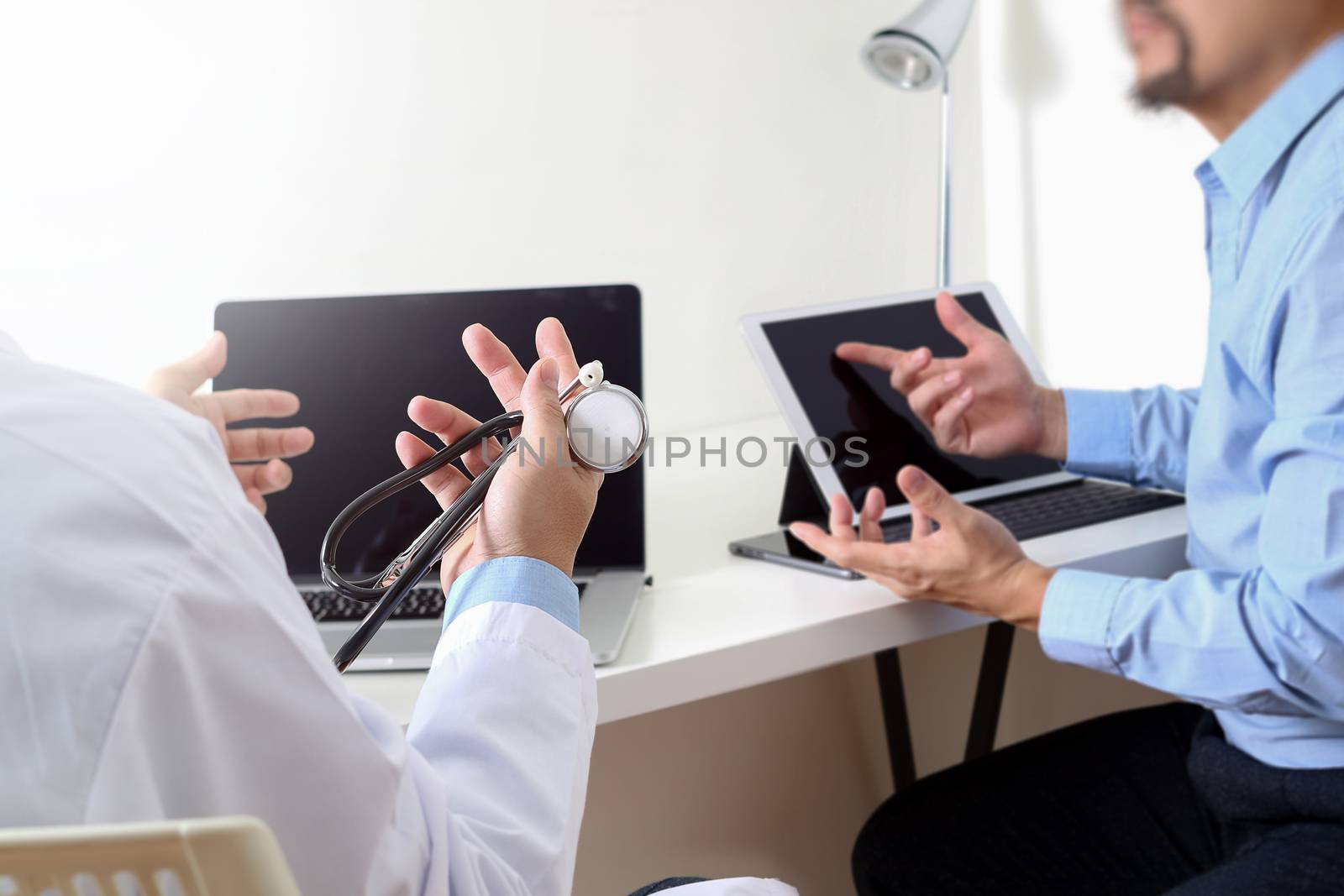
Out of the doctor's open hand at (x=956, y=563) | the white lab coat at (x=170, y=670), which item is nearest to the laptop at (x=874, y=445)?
the doctor's open hand at (x=956, y=563)

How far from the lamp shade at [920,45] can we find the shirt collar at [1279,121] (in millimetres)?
748

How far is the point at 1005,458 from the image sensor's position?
135 cm

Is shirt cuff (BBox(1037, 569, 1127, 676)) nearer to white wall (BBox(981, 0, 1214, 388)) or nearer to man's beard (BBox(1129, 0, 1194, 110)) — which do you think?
man's beard (BBox(1129, 0, 1194, 110))

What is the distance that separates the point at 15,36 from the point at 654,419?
985 millimetres

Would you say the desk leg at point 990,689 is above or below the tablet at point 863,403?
below

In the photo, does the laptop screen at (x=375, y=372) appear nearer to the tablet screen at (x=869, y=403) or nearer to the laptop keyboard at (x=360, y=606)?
the laptop keyboard at (x=360, y=606)


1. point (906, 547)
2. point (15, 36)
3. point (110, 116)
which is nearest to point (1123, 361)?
point (906, 547)

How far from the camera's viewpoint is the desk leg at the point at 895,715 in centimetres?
154

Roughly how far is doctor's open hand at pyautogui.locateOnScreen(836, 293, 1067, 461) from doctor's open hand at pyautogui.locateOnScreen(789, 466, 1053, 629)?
0.27 metres

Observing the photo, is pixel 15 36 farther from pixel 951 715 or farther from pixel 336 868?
pixel 951 715

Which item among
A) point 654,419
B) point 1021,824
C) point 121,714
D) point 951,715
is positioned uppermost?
point 121,714

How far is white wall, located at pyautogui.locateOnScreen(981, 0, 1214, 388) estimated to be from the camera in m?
1.64

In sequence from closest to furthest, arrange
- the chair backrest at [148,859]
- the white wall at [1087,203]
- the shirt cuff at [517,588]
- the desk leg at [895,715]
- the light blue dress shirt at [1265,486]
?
the chair backrest at [148,859]
the shirt cuff at [517,588]
the light blue dress shirt at [1265,486]
the desk leg at [895,715]
the white wall at [1087,203]

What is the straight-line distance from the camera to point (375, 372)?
109 cm
